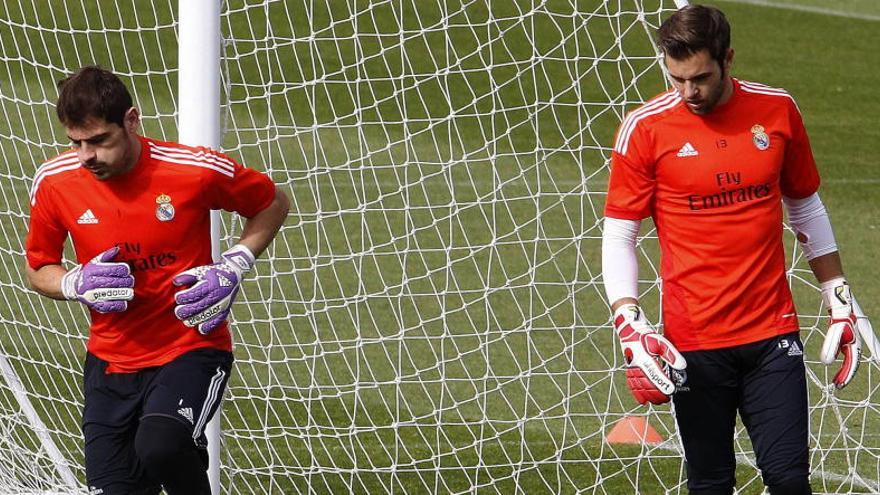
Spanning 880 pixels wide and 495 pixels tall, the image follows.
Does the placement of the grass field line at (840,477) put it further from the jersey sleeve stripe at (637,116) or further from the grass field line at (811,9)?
the grass field line at (811,9)

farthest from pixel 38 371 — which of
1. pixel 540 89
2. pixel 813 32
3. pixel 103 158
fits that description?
pixel 813 32

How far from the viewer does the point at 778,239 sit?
4559mm

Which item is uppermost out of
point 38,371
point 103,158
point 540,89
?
point 103,158

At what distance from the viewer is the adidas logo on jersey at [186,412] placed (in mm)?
4449

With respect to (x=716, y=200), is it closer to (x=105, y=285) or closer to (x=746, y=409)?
(x=746, y=409)

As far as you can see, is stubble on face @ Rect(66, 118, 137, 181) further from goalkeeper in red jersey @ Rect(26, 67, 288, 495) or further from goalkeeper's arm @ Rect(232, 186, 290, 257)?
goalkeeper's arm @ Rect(232, 186, 290, 257)

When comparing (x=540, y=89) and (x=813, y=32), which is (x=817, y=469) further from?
(x=813, y=32)

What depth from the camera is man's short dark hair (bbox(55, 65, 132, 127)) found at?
4.30m

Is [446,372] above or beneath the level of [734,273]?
beneath

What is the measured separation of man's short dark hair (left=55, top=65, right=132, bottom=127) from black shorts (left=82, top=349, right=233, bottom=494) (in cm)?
77

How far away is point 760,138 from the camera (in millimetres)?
4480

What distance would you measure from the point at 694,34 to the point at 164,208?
1.63m

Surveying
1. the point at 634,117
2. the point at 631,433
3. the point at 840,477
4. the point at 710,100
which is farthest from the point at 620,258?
the point at 631,433

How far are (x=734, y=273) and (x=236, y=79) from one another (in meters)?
10.3
